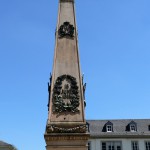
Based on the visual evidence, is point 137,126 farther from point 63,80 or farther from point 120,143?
point 63,80

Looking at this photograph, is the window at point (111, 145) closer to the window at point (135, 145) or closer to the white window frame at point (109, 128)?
the window at point (135, 145)

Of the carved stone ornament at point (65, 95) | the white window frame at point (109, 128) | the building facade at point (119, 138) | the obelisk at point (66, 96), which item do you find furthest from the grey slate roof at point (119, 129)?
the carved stone ornament at point (65, 95)

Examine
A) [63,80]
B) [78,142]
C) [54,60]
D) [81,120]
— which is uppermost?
[54,60]

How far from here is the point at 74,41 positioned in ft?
61.9

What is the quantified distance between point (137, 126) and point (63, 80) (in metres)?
33.4

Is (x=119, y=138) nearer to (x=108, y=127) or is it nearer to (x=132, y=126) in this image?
(x=108, y=127)

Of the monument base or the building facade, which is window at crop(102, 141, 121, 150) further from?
the monument base

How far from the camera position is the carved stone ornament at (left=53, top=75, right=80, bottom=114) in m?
16.7

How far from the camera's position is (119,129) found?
4788cm

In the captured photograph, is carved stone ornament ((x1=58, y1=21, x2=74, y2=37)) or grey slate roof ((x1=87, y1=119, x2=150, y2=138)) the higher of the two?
grey slate roof ((x1=87, y1=119, x2=150, y2=138))

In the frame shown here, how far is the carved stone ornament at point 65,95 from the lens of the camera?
16.7 m

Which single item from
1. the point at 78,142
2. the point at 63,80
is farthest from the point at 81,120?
the point at 63,80

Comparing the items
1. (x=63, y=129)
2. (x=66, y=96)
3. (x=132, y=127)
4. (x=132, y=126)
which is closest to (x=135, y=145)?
(x=132, y=127)

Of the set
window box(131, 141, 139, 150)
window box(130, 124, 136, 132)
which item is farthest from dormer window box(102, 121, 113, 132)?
window box(131, 141, 139, 150)
